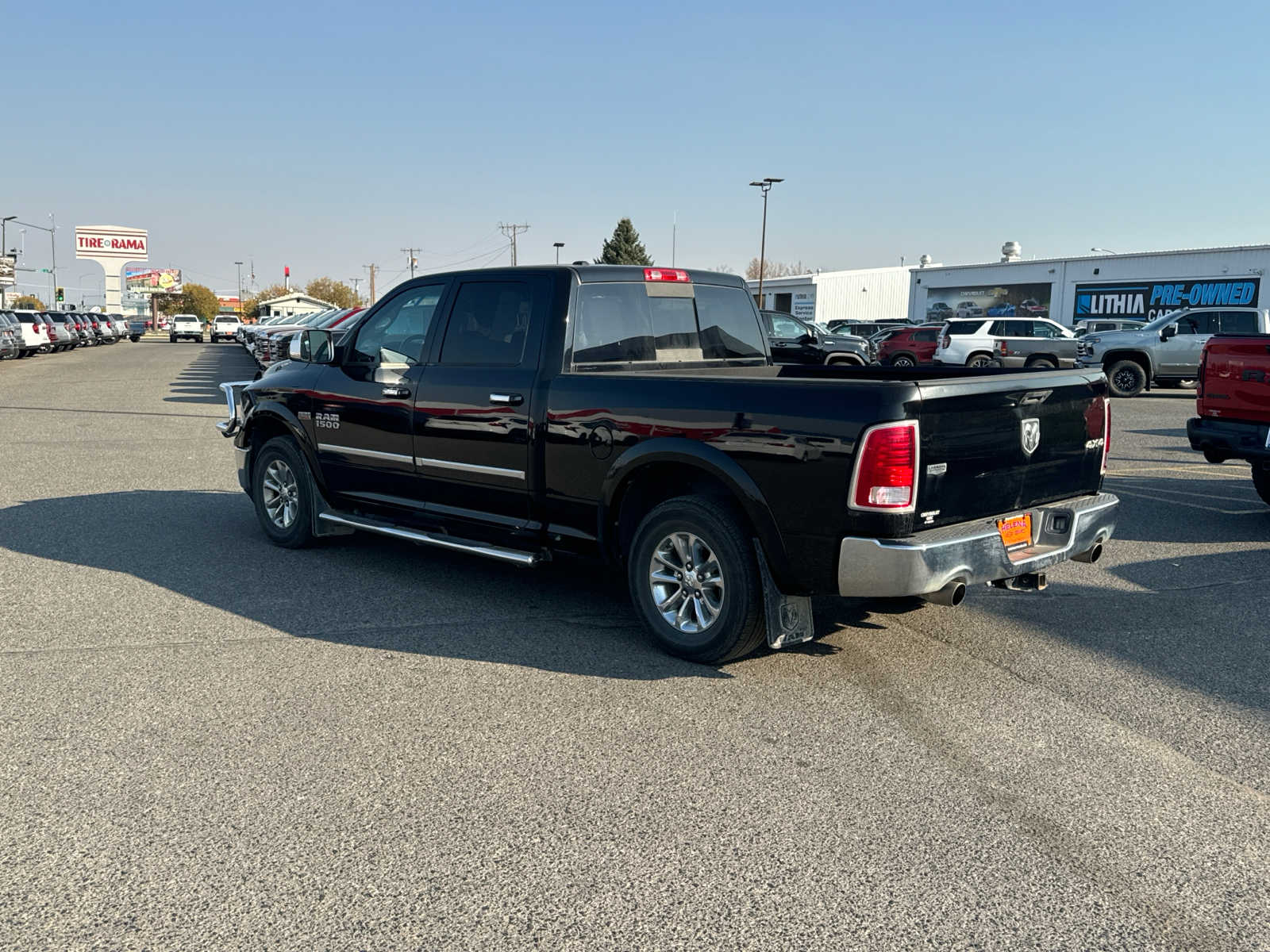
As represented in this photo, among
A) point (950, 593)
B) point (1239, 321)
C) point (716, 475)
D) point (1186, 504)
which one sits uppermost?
point (1239, 321)

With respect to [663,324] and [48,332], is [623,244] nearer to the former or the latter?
[48,332]

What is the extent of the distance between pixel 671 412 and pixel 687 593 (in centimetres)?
88

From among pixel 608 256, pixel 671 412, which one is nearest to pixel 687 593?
pixel 671 412

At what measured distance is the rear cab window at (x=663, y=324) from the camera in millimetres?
6020

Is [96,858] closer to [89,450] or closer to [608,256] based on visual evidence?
[89,450]

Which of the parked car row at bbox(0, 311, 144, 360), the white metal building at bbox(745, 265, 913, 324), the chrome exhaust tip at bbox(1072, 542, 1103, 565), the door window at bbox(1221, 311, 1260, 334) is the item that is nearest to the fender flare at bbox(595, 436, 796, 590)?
the chrome exhaust tip at bbox(1072, 542, 1103, 565)

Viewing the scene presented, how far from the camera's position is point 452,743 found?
4285mm

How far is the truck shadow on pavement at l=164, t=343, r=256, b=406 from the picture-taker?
71.6 feet

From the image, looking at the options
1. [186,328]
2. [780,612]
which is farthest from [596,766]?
[186,328]

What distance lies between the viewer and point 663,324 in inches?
252

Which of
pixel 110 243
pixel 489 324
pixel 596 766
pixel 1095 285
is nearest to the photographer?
pixel 596 766

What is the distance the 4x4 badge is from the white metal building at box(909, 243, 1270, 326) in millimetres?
42452

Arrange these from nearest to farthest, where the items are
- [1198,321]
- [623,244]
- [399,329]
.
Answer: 1. [399,329]
2. [1198,321]
3. [623,244]

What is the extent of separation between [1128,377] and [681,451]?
72.9 feet
